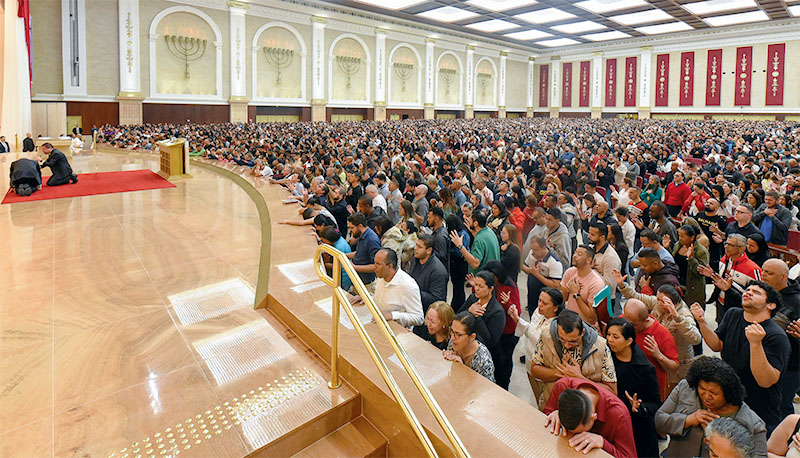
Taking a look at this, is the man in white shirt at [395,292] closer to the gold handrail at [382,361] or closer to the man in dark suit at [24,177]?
the gold handrail at [382,361]

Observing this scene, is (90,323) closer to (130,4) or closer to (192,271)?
(192,271)

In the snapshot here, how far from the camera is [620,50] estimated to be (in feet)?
126

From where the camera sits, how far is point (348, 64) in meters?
31.6

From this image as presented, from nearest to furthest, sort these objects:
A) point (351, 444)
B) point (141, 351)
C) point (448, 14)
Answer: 1. point (351, 444)
2. point (141, 351)
3. point (448, 14)

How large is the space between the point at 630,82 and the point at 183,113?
33.5 metres

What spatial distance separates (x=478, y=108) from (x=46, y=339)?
133 feet

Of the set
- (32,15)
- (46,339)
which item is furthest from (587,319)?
(32,15)

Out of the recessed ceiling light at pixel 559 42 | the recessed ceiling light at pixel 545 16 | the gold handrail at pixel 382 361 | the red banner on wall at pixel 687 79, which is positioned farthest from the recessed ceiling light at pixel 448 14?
the gold handrail at pixel 382 361

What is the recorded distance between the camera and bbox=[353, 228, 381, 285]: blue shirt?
4.61 metres

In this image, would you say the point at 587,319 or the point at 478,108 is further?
the point at 478,108

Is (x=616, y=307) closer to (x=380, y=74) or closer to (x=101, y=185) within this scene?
(x=101, y=185)

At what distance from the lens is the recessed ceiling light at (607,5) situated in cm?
2606

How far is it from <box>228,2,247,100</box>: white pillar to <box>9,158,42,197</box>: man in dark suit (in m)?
20.0

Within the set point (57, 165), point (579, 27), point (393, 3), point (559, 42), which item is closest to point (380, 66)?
point (393, 3)
